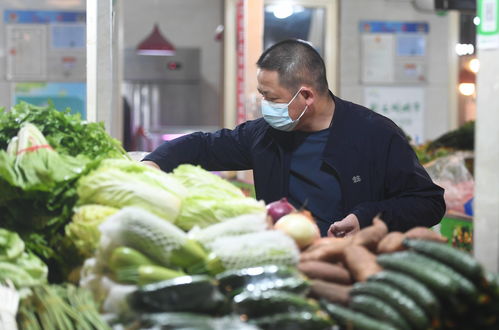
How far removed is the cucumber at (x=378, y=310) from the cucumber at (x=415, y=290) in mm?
69

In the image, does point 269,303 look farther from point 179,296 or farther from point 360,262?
point 360,262

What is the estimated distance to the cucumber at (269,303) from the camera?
2328 millimetres

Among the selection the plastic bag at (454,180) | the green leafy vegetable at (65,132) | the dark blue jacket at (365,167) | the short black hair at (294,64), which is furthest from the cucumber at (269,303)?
the plastic bag at (454,180)

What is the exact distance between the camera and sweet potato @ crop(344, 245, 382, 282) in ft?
8.47

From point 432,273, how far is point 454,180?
475cm

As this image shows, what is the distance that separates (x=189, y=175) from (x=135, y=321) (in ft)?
3.54

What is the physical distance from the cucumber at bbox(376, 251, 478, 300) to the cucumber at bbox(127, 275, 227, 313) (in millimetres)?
581

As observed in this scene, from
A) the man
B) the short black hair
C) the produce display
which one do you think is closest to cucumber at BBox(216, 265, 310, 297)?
the produce display

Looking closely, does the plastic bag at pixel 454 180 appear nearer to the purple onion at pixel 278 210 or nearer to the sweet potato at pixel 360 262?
the purple onion at pixel 278 210

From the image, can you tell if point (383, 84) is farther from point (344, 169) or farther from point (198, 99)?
point (344, 169)

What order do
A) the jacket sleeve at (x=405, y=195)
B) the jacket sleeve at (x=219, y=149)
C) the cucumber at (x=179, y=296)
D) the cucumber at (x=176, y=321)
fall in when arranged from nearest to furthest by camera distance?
the cucumber at (x=176, y=321), the cucumber at (x=179, y=296), the jacket sleeve at (x=405, y=195), the jacket sleeve at (x=219, y=149)

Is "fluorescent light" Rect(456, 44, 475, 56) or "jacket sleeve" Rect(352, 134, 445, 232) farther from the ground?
"fluorescent light" Rect(456, 44, 475, 56)

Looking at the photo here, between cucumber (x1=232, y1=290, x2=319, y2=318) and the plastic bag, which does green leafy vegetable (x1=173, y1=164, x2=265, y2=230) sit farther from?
the plastic bag

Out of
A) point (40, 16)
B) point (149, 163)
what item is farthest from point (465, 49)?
point (149, 163)
